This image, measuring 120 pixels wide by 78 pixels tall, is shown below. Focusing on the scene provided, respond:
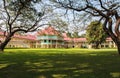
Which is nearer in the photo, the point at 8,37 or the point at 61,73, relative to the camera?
the point at 61,73

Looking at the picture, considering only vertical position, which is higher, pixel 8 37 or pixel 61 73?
pixel 8 37

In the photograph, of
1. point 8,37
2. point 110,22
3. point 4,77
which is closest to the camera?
point 4,77

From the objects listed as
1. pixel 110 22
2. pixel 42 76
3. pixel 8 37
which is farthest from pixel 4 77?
pixel 8 37

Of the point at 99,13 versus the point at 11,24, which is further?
the point at 11,24

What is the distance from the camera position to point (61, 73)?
1351cm

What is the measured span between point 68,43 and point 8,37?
87903 millimetres

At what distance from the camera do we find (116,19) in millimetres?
30953

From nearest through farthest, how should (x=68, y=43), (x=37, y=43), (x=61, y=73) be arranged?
(x=61, y=73) < (x=37, y=43) < (x=68, y=43)

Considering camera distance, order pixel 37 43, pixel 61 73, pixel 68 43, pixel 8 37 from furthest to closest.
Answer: pixel 68 43, pixel 37 43, pixel 8 37, pixel 61 73

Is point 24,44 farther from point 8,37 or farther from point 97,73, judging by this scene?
point 97,73

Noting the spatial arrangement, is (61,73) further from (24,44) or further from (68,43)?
(68,43)

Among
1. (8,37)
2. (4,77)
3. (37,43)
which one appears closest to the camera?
(4,77)

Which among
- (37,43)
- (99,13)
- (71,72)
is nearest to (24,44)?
(37,43)

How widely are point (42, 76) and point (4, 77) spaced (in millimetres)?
1640
